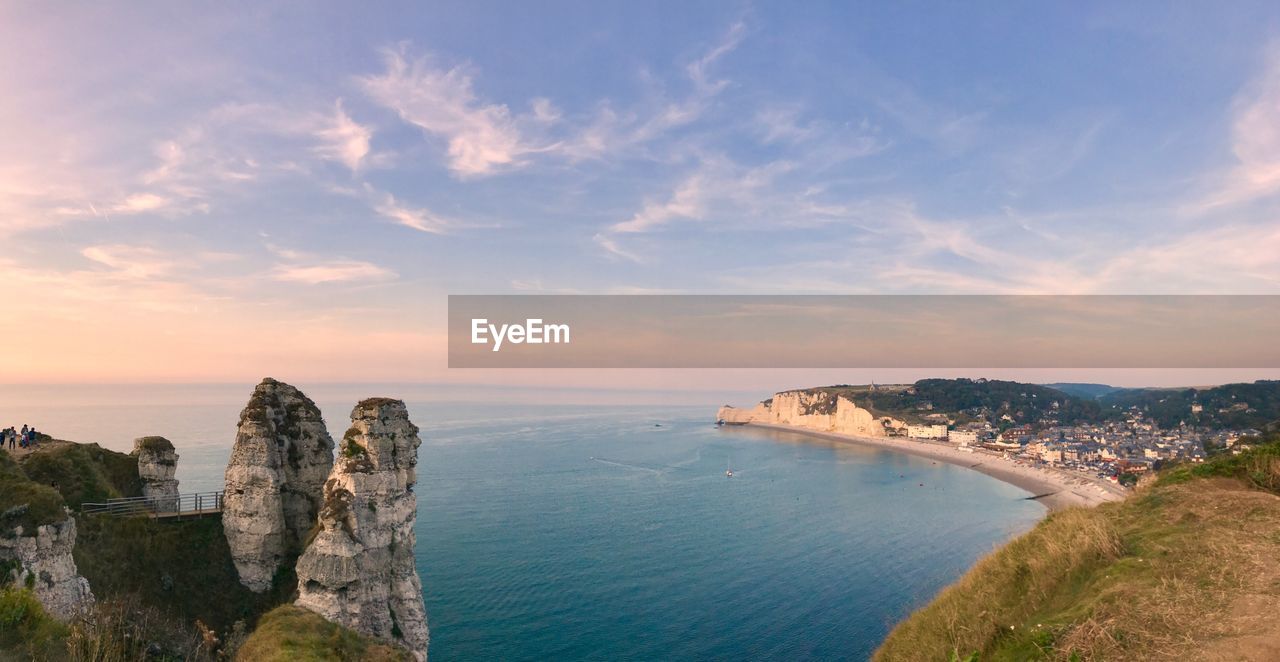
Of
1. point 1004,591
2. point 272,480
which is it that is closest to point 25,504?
point 272,480

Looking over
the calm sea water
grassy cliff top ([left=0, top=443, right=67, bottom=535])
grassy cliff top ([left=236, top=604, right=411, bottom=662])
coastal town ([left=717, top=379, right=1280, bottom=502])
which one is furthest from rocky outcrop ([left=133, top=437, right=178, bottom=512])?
coastal town ([left=717, top=379, right=1280, bottom=502])

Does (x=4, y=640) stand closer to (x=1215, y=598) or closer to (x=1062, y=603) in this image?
(x=1062, y=603)

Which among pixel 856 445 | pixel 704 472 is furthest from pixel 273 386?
pixel 856 445

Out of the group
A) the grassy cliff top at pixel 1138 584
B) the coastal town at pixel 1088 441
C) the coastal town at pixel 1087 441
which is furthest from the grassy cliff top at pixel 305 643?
the coastal town at pixel 1087 441

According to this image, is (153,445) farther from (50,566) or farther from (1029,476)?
(1029,476)

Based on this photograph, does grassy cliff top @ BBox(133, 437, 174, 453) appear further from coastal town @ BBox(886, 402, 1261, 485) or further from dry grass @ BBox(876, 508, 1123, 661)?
coastal town @ BBox(886, 402, 1261, 485)

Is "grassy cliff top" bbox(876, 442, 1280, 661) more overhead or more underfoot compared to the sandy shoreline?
more overhead
